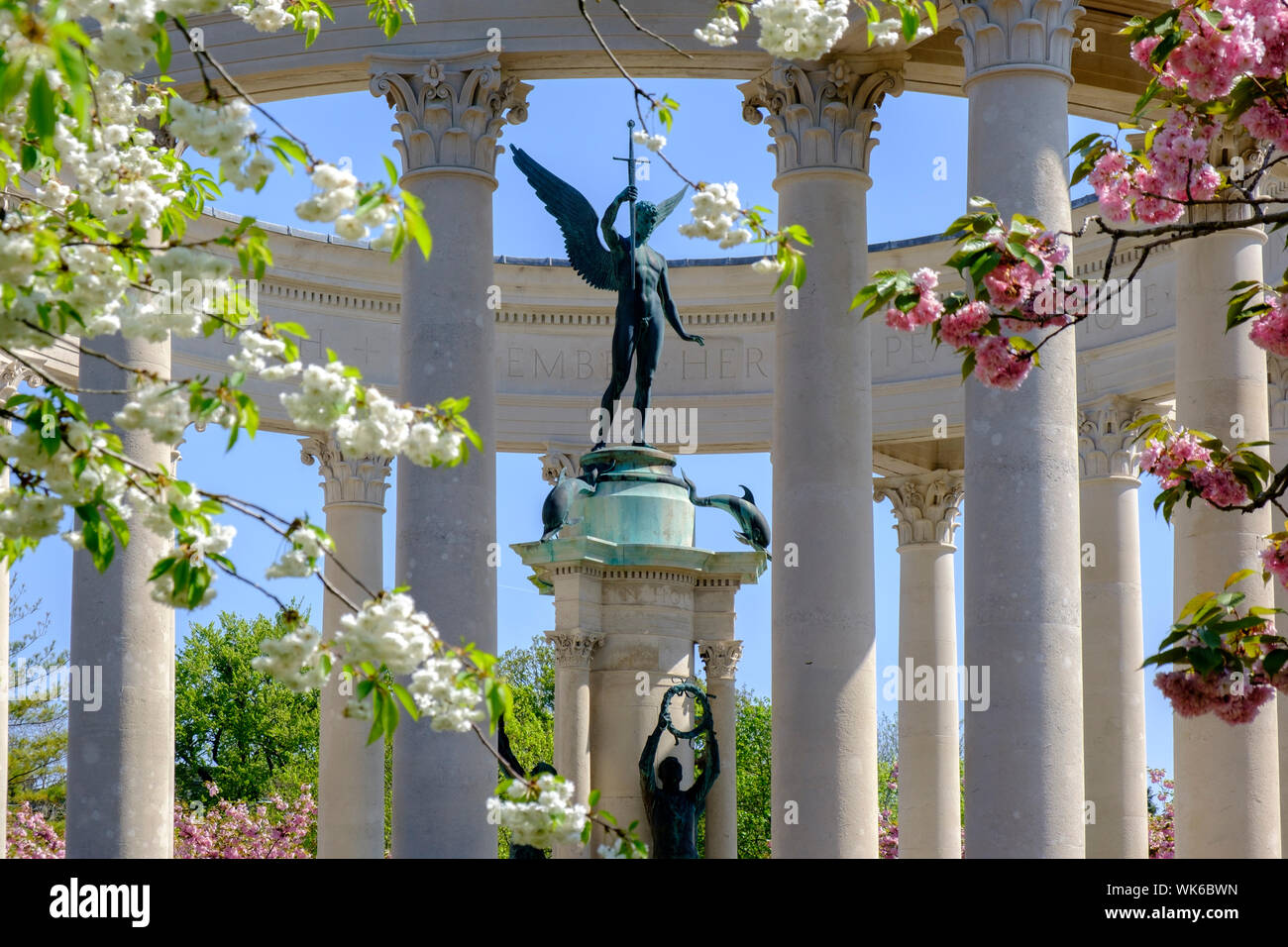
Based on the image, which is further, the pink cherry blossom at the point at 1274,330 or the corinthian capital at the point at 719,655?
the corinthian capital at the point at 719,655

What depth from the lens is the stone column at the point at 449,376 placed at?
70750 millimetres

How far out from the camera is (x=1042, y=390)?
204ft

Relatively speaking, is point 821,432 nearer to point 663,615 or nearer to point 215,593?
point 663,615

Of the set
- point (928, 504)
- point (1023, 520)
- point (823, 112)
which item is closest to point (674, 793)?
point (1023, 520)

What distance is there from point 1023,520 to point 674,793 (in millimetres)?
19187

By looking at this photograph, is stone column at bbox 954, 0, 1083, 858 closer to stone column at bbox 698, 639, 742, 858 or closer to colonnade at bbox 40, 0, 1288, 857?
colonnade at bbox 40, 0, 1288, 857

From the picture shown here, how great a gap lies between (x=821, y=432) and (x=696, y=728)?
42.4ft

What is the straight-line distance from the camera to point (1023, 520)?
62.2m

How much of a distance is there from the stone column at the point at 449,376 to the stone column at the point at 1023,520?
20.2 m

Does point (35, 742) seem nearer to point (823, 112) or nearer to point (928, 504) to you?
point (928, 504)

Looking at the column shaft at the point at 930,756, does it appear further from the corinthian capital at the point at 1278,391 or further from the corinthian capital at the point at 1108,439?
the corinthian capital at the point at 1278,391

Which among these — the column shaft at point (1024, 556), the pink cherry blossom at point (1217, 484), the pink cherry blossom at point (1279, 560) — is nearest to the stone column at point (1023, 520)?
the column shaft at point (1024, 556)
